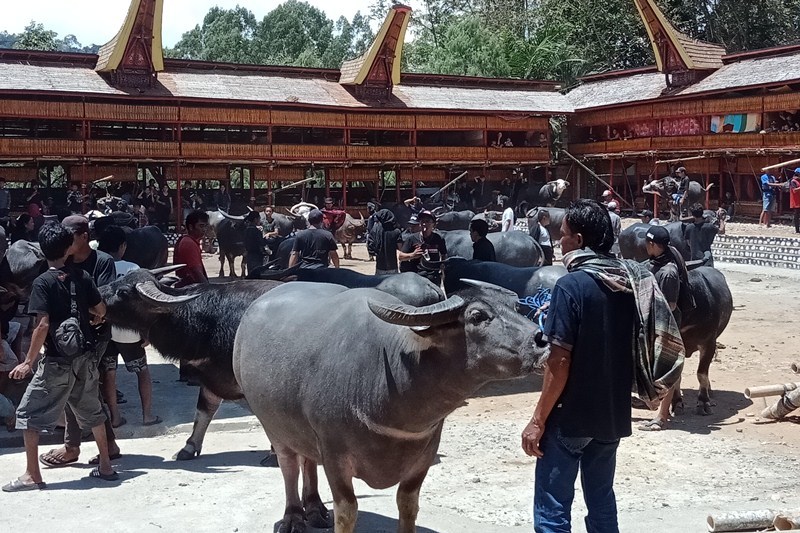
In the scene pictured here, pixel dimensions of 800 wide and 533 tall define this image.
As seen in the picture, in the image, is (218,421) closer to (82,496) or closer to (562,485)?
(82,496)

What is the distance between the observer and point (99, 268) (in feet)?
22.7

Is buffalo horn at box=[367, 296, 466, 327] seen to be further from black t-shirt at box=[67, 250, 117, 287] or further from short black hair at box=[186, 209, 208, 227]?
short black hair at box=[186, 209, 208, 227]

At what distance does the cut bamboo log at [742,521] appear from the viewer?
15.3 ft

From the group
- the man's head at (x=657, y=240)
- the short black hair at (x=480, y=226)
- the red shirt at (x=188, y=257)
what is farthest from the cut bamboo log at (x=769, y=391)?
the red shirt at (x=188, y=257)

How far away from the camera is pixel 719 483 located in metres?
6.24

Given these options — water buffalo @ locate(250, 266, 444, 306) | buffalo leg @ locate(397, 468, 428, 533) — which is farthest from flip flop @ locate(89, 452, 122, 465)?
buffalo leg @ locate(397, 468, 428, 533)

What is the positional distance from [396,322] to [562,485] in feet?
3.23

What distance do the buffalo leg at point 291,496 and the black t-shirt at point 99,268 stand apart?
8.23 ft

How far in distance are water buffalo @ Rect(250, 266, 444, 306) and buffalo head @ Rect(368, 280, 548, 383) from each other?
121 inches

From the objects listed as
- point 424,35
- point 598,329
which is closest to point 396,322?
point 598,329

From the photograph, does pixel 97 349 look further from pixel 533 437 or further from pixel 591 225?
pixel 591 225

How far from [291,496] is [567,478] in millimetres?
1903

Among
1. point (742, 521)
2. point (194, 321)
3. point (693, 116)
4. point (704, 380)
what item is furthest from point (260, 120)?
point (742, 521)

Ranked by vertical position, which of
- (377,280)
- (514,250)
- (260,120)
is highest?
(260,120)
